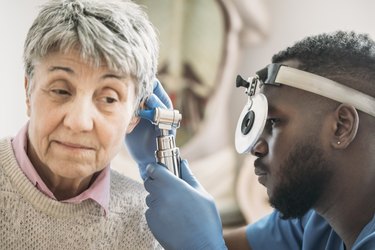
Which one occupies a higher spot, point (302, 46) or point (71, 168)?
point (302, 46)

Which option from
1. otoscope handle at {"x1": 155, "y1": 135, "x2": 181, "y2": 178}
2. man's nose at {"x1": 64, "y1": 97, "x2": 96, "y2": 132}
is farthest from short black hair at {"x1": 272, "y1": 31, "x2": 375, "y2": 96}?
man's nose at {"x1": 64, "y1": 97, "x2": 96, "y2": 132}

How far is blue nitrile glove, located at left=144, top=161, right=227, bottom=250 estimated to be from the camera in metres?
1.08

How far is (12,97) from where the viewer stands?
1.82m

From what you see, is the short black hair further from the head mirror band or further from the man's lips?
the man's lips

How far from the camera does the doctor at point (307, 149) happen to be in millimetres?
1088

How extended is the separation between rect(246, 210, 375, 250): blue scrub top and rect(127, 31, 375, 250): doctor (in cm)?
13

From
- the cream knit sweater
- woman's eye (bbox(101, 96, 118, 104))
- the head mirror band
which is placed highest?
the head mirror band

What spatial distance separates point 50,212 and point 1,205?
99 mm

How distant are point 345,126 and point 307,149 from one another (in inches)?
4.1

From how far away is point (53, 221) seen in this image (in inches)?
39.0

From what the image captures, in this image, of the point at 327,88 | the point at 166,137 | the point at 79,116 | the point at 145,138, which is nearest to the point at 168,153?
the point at 166,137

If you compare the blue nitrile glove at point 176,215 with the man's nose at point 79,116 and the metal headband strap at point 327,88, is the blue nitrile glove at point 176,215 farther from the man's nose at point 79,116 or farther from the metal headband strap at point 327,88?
the metal headband strap at point 327,88

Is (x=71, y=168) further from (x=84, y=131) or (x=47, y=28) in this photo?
(x=47, y=28)

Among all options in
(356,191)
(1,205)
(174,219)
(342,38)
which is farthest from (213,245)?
(342,38)
